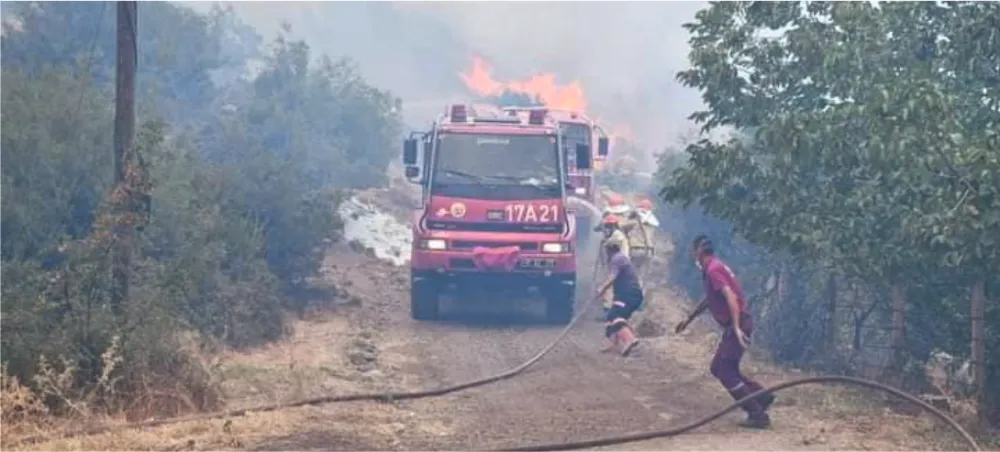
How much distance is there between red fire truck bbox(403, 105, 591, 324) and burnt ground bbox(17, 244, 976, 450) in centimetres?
94

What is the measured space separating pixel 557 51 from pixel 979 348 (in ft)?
162

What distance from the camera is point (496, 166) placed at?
54.0 feet

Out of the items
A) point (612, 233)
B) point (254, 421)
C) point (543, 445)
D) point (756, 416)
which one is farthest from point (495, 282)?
point (543, 445)

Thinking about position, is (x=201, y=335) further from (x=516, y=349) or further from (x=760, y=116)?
(x=760, y=116)

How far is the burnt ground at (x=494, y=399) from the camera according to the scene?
350 inches

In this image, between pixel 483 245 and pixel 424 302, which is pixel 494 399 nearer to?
pixel 483 245

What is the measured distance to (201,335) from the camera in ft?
42.2

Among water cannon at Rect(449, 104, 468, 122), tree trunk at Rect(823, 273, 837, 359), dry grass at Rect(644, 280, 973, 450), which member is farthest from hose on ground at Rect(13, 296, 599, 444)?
water cannon at Rect(449, 104, 468, 122)

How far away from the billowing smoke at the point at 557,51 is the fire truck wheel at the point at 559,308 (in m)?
32.7

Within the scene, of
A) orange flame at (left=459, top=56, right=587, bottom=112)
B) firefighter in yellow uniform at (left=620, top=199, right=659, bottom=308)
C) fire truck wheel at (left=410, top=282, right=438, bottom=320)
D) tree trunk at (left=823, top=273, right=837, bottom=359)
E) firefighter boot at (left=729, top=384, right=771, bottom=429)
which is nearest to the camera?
firefighter boot at (left=729, top=384, right=771, bottom=429)

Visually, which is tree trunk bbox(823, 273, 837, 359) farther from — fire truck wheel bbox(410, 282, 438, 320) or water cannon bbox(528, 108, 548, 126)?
fire truck wheel bbox(410, 282, 438, 320)

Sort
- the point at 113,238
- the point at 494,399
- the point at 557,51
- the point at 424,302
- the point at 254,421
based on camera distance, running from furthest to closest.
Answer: the point at 557,51, the point at 424,302, the point at 494,399, the point at 113,238, the point at 254,421

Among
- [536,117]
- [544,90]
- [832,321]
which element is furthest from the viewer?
[544,90]

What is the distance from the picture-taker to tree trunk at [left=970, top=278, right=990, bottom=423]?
9.39 m
